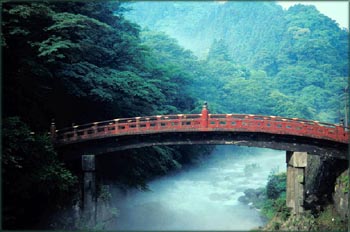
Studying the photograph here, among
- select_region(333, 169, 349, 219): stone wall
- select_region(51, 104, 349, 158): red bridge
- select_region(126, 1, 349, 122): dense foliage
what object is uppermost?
select_region(126, 1, 349, 122): dense foliage

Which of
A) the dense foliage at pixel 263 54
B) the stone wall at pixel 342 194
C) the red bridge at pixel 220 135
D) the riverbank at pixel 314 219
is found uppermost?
the dense foliage at pixel 263 54

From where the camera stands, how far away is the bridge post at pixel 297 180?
2262 cm

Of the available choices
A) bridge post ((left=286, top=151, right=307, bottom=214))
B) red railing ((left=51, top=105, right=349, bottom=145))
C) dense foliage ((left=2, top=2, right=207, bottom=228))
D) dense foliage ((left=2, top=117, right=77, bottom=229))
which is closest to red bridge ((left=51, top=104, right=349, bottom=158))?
red railing ((left=51, top=105, right=349, bottom=145))

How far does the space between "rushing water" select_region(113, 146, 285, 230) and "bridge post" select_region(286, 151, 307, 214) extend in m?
4.59

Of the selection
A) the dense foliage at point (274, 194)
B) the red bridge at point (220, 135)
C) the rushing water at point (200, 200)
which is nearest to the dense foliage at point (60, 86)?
the rushing water at point (200, 200)

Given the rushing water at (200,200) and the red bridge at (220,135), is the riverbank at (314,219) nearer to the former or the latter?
the red bridge at (220,135)

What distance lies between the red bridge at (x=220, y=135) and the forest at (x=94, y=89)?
2.30 meters

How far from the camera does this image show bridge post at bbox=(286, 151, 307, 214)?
74.2ft

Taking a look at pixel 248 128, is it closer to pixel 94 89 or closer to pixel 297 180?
pixel 297 180

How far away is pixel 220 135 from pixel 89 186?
327 inches

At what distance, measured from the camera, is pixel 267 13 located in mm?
79625

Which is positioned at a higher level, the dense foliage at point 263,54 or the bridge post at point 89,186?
the dense foliage at point 263,54

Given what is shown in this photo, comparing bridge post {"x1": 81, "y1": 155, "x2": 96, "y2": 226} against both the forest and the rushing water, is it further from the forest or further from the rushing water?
the rushing water

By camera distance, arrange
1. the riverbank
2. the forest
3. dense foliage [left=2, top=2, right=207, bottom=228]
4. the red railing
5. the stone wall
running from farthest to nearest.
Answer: the riverbank, the stone wall, the red railing, the forest, dense foliage [left=2, top=2, right=207, bottom=228]
